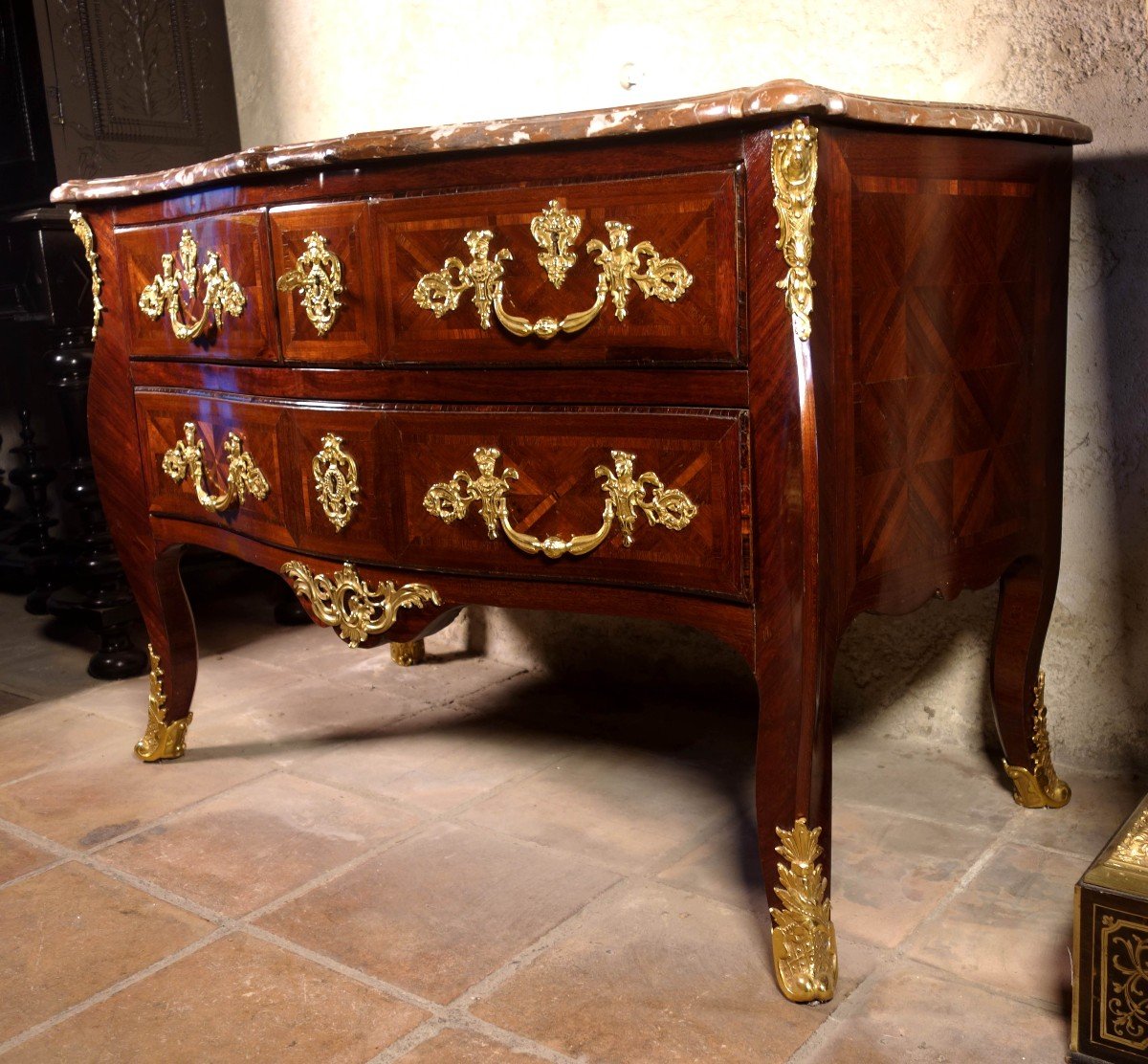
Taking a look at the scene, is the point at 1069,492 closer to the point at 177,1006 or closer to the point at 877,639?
the point at 877,639

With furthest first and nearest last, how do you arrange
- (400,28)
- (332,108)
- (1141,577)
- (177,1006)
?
(332,108) < (400,28) < (1141,577) < (177,1006)

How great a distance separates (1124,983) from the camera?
3.83 feet

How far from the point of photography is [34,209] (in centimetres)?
263

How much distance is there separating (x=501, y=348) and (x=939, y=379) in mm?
525

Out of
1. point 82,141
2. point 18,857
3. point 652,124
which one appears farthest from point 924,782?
point 82,141

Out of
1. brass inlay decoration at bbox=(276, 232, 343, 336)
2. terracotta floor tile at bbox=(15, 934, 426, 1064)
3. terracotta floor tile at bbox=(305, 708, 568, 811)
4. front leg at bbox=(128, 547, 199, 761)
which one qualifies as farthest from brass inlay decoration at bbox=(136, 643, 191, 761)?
brass inlay decoration at bbox=(276, 232, 343, 336)

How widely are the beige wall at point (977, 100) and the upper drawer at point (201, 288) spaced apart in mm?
738

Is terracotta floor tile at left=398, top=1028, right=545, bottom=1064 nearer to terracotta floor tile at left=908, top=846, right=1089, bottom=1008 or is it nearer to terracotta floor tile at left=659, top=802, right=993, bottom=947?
terracotta floor tile at left=659, top=802, right=993, bottom=947

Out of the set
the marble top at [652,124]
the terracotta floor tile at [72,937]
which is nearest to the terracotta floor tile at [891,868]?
the terracotta floor tile at [72,937]

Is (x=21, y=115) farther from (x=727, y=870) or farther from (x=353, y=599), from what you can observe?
(x=727, y=870)

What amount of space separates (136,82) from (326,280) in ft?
5.35

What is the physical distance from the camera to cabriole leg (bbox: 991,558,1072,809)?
1743mm

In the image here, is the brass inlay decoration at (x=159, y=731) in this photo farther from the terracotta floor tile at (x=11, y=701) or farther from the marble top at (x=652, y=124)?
the marble top at (x=652, y=124)

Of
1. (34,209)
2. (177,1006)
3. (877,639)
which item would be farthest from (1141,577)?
(34,209)
